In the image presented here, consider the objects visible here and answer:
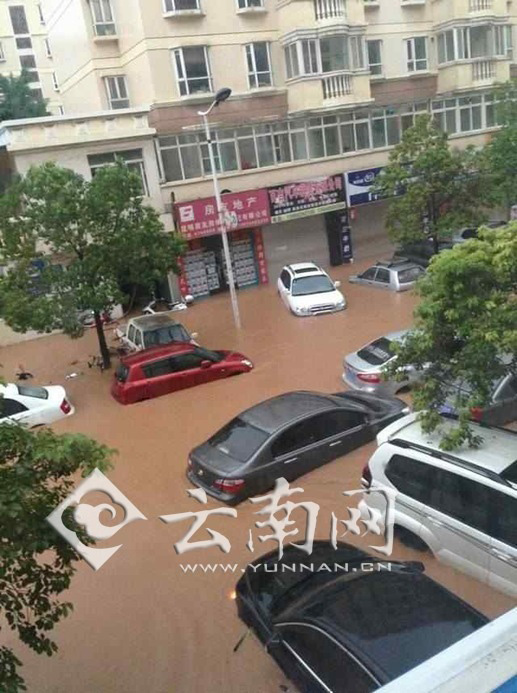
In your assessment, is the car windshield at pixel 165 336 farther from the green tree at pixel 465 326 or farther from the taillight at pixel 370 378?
the green tree at pixel 465 326

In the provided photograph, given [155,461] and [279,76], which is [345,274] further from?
[155,461]

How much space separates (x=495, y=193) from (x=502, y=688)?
19555 millimetres

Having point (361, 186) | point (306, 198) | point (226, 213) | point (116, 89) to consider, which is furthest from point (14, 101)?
point (361, 186)

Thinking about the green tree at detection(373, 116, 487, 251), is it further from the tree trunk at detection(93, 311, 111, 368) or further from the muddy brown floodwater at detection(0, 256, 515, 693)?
the tree trunk at detection(93, 311, 111, 368)

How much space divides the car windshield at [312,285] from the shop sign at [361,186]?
5.49 metres

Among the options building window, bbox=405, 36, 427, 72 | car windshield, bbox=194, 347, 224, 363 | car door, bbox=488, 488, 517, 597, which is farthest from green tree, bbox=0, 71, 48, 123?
car door, bbox=488, 488, 517, 597

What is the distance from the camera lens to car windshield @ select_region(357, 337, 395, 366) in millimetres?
10609

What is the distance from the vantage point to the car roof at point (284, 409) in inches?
310

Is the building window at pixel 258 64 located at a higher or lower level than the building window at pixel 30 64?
lower

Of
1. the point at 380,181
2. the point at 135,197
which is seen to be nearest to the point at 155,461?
→ the point at 135,197

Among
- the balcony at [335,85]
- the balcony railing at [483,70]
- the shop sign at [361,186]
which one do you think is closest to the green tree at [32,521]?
the balcony at [335,85]

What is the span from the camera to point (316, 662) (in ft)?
13.2

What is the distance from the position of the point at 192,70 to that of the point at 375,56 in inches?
299

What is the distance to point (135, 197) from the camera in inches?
535
